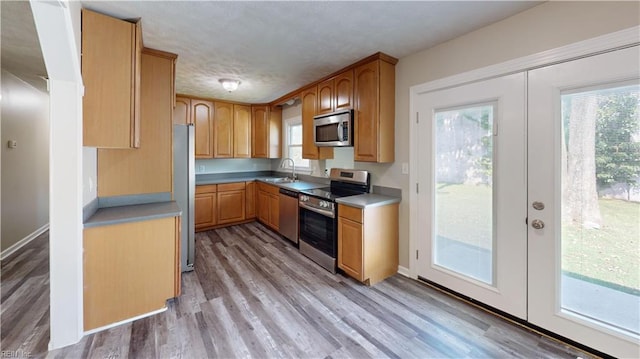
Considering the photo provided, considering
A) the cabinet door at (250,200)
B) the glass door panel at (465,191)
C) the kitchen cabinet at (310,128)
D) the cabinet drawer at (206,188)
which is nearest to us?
the glass door panel at (465,191)

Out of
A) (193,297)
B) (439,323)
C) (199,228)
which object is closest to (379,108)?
(439,323)

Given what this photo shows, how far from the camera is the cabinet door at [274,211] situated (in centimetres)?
425

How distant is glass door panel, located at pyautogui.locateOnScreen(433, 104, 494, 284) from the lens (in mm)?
2248

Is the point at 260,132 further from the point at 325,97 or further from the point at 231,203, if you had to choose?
the point at 325,97

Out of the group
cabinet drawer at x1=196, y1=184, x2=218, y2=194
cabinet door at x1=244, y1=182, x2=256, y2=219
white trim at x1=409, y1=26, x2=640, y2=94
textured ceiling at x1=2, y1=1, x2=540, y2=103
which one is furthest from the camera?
cabinet door at x1=244, y1=182, x2=256, y2=219

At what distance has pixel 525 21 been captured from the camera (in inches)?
77.3

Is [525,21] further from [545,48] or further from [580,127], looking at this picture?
[580,127]

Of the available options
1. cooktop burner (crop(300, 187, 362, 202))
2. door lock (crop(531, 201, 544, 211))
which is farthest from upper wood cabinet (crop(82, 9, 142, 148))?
door lock (crop(531, 201, 544, 211))

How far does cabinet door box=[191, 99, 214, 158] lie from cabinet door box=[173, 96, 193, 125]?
2.6 inches

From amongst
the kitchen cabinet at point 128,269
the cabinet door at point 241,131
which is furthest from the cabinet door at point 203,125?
the kitchen cabinet at point 128,269

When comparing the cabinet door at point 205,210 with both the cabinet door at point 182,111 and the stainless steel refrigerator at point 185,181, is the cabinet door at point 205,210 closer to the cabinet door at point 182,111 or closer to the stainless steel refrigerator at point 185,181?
the cabinet door at point 182,111

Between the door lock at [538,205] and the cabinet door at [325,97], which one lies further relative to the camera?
the cabinet door at [325,97]

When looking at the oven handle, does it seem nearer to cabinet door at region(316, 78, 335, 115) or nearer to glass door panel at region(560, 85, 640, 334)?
cabinet door at region(316, 78, 335, 115)

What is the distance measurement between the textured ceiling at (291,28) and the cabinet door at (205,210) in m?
2.15
